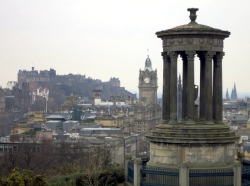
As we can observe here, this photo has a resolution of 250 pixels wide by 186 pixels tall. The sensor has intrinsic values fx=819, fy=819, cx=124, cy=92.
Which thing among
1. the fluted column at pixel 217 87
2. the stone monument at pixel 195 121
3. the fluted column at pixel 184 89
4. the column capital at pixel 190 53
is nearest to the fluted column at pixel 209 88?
the stone monument at pixel 195 121

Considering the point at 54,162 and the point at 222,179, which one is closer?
the point at 222,179

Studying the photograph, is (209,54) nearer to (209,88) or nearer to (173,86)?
(209,88)

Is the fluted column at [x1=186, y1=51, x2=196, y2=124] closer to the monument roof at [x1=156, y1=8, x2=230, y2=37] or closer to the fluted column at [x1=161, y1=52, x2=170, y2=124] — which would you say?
the monument roof at [x1=156, y1=8, x2=230, y2=37]

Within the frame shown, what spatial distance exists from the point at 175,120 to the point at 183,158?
1948 millimetres

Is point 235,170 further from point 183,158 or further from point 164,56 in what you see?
point 164,56

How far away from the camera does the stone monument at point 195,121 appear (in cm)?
3747

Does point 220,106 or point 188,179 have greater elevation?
point 220,106

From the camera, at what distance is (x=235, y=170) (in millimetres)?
37281

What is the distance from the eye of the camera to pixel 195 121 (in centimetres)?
3866

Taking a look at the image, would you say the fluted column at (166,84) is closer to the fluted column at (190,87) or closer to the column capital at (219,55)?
the fluted column at (190,87)

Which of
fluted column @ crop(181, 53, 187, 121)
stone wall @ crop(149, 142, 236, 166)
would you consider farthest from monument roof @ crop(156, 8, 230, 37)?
stone wall @ crop(149, 142, 236, 166)

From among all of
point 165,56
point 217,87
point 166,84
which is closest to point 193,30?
point 165,56

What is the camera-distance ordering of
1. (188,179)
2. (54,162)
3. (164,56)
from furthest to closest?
1. (54,162)
2. (164,56)
3. (188,179)

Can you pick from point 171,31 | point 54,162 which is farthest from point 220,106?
point 54,162
